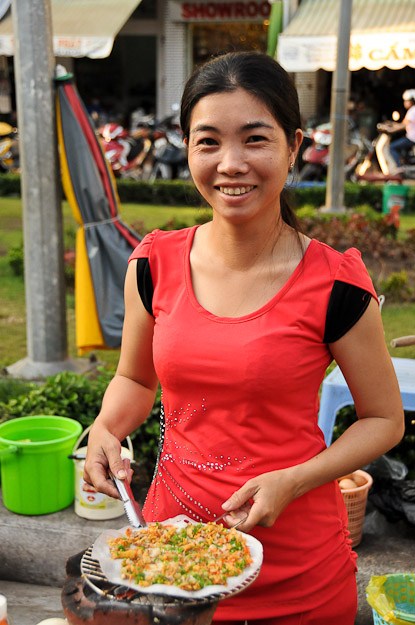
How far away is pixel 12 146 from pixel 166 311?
13.8 meters

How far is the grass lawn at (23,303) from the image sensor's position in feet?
12.3

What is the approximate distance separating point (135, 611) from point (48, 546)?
69.5 inches

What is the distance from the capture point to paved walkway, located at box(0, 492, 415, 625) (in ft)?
8.99

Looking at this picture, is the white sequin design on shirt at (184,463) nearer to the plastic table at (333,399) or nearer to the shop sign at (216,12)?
the plastic table at (333,399)

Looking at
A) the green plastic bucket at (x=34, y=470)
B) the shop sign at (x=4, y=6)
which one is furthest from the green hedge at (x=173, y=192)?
the green plastic bucket at (x=34, y=470)

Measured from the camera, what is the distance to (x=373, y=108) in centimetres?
1870

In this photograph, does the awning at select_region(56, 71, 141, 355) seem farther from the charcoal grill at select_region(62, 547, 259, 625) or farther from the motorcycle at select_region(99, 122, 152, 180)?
the motorcycle at select_region(99, 122, 152, 180)

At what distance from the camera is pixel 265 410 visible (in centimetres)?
145

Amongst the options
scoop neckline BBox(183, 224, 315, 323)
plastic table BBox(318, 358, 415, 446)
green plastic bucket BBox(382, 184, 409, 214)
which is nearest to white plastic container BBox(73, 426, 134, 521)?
plastic table BBox(318, 358, 415, 446)

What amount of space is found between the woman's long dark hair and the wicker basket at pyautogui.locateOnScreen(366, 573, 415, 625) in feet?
4.08

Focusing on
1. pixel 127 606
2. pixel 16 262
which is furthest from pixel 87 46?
pixel 127 606

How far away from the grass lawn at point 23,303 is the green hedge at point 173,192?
329mm

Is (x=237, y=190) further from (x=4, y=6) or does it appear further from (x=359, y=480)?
(x=4, y=6)

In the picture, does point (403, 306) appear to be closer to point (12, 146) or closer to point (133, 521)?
point (133, 521)
